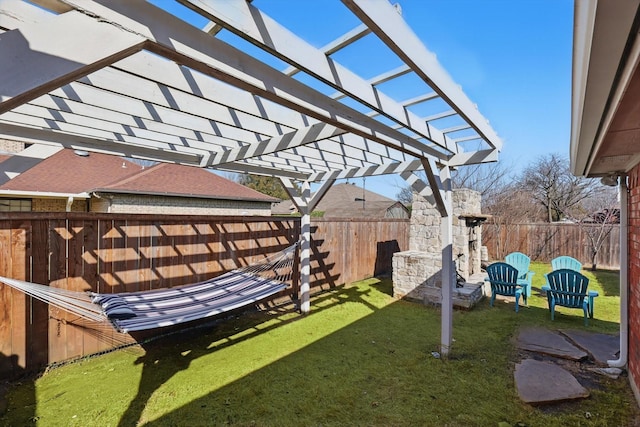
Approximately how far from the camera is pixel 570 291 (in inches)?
182

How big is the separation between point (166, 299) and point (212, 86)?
2.42 m

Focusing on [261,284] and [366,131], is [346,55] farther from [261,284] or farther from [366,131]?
[261,284]

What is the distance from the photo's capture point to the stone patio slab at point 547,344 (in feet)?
11.3

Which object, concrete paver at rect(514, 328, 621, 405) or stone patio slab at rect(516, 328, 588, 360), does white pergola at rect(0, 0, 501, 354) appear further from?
stone patio slab at rect(516, 328, 588, 360)

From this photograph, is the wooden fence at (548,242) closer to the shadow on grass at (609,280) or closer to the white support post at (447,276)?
the shadow on grass at (609,280)

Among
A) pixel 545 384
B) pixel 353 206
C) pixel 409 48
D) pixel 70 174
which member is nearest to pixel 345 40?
pixel 409 48

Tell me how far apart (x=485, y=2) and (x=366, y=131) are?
9.83ft

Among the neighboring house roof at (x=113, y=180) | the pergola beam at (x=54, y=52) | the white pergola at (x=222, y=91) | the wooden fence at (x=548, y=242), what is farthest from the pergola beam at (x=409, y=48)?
the wooden fence at (x=548, y=242)

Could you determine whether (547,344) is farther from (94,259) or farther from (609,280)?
(609,280)

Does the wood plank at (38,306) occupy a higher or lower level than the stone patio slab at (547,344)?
higher

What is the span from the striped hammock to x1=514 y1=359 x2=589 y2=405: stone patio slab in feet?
9.23

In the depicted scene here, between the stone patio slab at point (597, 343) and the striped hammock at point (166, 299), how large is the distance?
145 inches

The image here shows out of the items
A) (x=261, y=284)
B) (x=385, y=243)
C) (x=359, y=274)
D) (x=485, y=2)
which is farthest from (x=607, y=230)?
(x=261, y=284)

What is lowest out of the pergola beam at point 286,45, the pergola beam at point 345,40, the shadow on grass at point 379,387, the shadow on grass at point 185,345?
the shadow on grass at point 185,345
